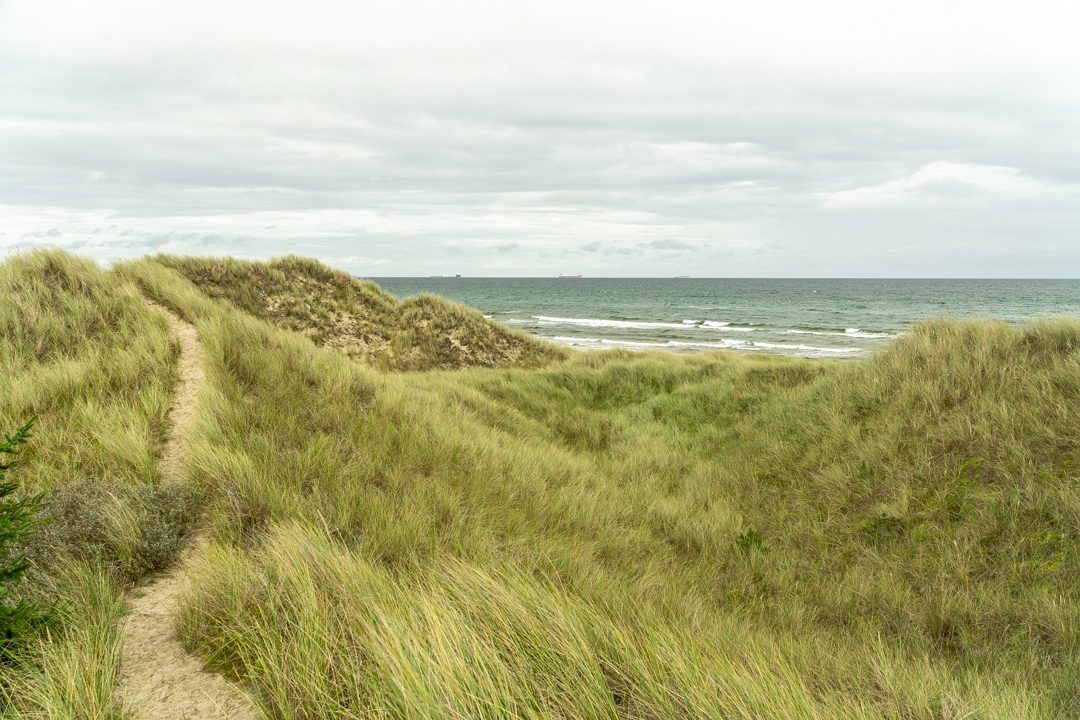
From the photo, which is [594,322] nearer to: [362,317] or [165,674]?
[362,317]

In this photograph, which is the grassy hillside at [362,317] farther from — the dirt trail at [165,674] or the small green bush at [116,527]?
the dirt trail at [165,674]

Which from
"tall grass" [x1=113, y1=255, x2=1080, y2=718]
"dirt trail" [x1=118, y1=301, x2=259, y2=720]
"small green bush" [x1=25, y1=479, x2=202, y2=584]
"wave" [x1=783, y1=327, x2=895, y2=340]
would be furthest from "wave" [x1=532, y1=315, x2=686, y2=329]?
"dirt trail" [x1=118, y1=301, x2=259, y2=720]

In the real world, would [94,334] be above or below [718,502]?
above

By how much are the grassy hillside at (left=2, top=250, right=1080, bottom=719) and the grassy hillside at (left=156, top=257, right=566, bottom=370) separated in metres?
5.47

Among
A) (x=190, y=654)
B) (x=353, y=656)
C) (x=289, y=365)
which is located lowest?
(x=190, y=654)

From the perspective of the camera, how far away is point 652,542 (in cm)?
634

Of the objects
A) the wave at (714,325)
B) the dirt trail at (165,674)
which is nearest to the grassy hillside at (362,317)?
the dirt trail at (165,674)

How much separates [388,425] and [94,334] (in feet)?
16.6

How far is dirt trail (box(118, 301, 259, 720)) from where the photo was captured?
2691 millimetres

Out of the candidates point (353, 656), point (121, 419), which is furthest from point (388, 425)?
point (353, 656)

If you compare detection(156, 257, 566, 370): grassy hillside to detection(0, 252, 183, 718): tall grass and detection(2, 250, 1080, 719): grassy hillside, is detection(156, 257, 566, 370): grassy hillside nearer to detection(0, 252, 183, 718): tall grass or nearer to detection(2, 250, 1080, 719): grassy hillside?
detection(2, 250, 1080, 719): grassy hillside

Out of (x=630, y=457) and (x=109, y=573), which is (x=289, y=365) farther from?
(x=630, y=457)

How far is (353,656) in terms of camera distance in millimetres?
2787

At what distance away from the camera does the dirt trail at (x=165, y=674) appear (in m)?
2.69
